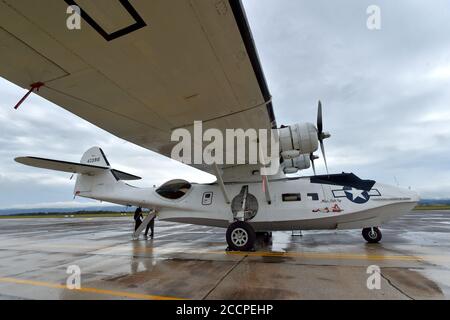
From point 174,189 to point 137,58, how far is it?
6.23m

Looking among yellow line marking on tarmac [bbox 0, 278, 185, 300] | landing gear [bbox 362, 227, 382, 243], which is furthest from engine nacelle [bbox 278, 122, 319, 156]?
yellow line marking on tarmac [bbox 0, 278, 185, 300]

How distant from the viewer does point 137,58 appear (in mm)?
3439

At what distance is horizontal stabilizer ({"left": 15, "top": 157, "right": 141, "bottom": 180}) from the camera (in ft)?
24.6

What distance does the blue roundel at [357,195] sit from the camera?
7.55 meters

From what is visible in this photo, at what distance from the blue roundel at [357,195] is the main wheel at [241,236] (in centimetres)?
315

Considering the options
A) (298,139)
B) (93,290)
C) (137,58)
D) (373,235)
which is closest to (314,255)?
(298,139)

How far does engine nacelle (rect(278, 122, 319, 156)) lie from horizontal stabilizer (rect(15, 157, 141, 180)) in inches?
269

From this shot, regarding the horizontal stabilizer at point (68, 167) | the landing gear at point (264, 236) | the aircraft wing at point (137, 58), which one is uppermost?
the aircraft wing at point (137, 58)

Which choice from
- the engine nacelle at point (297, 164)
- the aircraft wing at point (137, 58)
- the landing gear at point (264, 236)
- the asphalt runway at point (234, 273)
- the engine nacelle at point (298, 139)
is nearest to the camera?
the aircraft wing at point (137, 58)

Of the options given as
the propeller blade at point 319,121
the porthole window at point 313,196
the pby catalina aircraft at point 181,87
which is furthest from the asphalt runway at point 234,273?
the propeller blade at point 319,121

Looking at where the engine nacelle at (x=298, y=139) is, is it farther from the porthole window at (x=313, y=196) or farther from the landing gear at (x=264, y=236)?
the landing gear at (x=264, y=236)

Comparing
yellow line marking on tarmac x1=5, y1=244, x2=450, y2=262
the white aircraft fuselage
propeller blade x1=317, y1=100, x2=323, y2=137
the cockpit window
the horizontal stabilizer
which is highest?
propeller blade x1=317, y1=100, x2=323, y2=137

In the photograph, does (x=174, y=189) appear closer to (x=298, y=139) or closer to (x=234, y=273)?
(x=298, y=139)

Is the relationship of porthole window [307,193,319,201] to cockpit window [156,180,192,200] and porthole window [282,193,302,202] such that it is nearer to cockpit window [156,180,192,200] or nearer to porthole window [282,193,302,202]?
porthole window [282,193,302,202]
